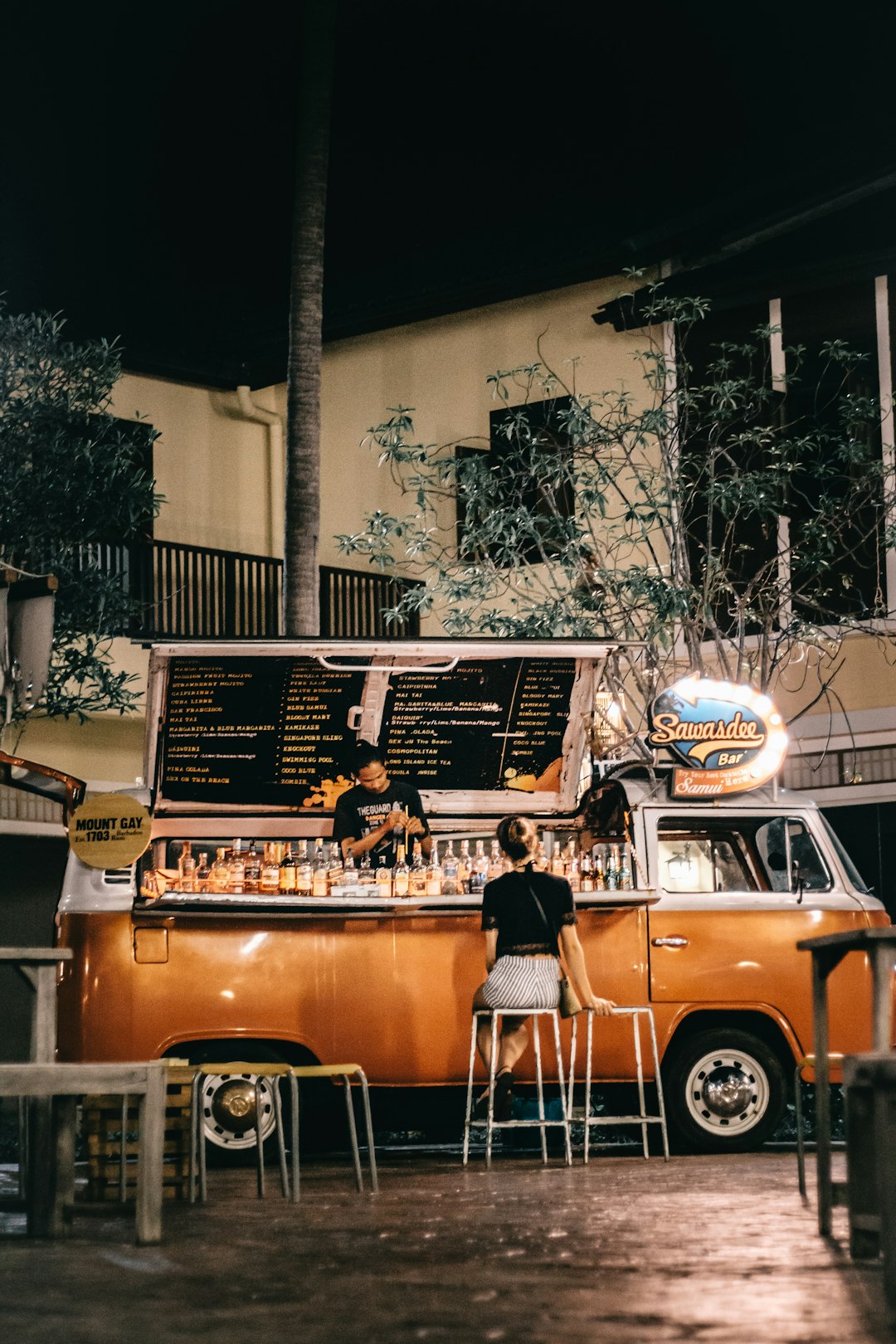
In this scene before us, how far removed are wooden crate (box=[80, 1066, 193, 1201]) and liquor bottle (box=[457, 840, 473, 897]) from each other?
230 cm

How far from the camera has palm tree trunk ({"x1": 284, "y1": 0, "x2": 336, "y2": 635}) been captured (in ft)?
51.9

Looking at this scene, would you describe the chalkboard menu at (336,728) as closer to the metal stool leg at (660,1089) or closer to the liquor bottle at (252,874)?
the liquor bottle at (252,874)

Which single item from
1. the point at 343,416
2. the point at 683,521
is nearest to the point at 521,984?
the point at 683,521

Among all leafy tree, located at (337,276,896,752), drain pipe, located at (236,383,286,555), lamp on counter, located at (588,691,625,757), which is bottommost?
lamp on counter, located at (588,691,625,757)

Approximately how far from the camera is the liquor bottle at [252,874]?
440 inches

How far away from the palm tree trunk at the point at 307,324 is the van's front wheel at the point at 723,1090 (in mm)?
5866

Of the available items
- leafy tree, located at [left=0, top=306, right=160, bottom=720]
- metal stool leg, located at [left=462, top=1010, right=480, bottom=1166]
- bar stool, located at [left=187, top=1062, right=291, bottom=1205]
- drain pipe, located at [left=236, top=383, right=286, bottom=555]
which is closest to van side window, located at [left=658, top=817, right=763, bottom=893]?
metal stool leg, located at [left=462, top=1010, right=480, bottom=1166]

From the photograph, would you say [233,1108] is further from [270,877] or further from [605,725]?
[605,725]

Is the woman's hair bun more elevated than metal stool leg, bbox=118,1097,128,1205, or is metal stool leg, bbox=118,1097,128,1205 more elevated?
the woman's hair bun

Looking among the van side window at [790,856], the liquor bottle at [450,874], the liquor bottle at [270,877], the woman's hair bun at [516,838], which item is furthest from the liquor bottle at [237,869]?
the van side window at [790,856]

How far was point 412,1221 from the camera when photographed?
747cm

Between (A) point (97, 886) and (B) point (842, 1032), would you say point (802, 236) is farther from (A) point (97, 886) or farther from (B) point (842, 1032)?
(A) point (97, 886)

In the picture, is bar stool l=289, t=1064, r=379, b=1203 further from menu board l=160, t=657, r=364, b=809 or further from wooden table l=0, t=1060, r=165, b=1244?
menu board l=160, t=657, r=364, b=809

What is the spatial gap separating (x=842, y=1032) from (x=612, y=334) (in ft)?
34.0
